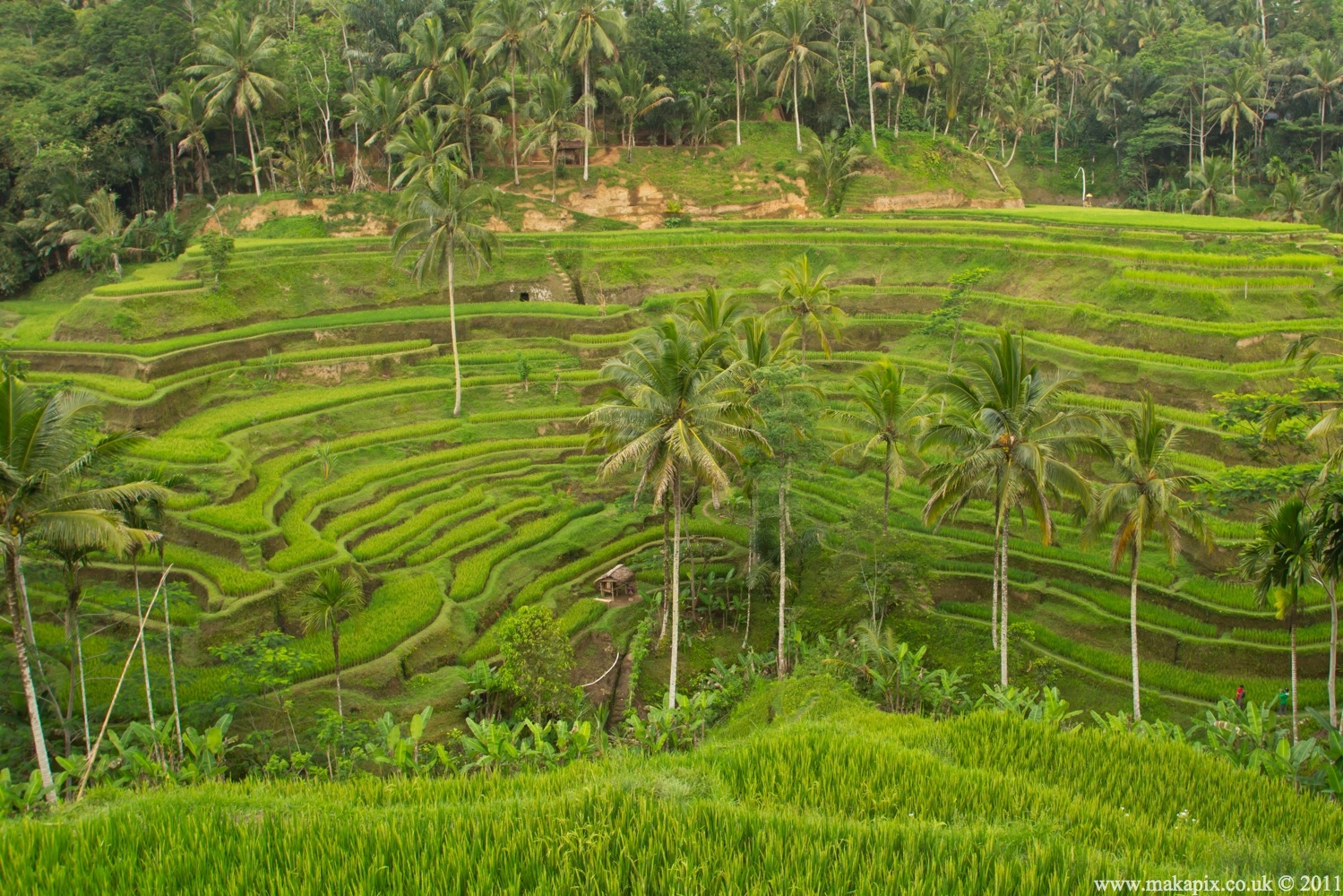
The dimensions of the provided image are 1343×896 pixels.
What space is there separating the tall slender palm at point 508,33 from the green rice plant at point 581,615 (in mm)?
32258

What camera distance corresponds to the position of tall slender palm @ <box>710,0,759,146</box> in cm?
5456

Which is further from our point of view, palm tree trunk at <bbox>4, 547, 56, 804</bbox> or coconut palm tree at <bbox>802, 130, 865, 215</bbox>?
coconut palm tree at <bbox>802, 130, 865, 215</bbox>

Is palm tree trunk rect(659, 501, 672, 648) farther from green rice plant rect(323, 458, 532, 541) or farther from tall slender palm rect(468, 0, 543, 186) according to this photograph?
tall slender palm rect(468, 0, 543, 186)

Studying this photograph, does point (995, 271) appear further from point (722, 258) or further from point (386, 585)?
point (386, 585)

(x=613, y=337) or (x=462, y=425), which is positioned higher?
(x=613, y=337)

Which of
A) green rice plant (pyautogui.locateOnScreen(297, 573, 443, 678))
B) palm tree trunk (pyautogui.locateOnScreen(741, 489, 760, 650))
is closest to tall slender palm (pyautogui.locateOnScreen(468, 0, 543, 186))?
palm tree trunk (pyautogui.locateOnScreen(741, 489, 760, 650))

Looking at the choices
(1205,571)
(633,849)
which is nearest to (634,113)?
(1205,571)

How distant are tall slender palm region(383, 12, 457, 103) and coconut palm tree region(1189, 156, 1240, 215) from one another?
45013 mm

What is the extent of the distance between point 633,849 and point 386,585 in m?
16.7

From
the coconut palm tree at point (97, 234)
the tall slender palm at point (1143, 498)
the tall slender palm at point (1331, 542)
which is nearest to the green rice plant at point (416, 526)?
the tall slender palm at point (1143, 498)

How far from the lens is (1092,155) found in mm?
70625

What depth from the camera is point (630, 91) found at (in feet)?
176

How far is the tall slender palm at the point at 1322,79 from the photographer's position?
60316 millimetres

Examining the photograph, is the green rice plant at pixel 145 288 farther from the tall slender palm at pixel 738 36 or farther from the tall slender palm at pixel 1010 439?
the tall slender palm at pixel 1010 439
